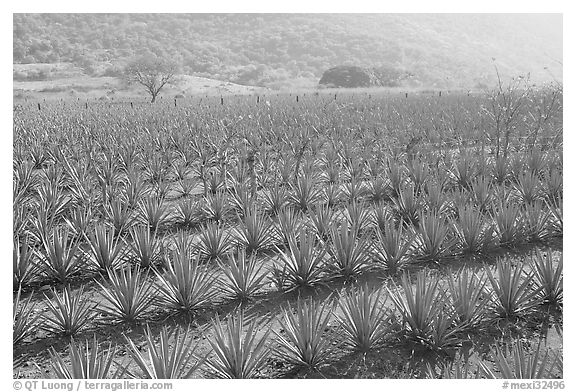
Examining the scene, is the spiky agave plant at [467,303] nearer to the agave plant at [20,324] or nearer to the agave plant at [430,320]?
the agave plant at [430,320]

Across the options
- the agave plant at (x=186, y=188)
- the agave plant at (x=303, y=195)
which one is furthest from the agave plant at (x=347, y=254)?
the agave plant at (x=186, y=188)

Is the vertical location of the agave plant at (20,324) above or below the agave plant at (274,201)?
below

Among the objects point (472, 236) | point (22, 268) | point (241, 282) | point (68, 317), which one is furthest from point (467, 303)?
point (22, 268)

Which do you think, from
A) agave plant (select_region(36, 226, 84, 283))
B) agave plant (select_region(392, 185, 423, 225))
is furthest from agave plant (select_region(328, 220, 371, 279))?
agave plant (select_region(36, 226, 84, 283))

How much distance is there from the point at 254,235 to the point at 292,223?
45 cm

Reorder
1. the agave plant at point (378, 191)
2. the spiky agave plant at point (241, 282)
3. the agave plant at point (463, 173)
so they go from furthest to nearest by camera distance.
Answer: the agave plant at point (463, 173) < the agave plant at point (378, 191) < the spiky agave plant at point (241, 282)

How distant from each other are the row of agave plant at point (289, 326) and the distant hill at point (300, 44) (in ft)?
127

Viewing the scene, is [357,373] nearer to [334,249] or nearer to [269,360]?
[269,360]

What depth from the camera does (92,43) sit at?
45906 mm

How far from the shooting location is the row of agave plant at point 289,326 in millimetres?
3125

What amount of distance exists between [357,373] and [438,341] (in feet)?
2.10

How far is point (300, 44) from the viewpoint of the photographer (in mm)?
68062

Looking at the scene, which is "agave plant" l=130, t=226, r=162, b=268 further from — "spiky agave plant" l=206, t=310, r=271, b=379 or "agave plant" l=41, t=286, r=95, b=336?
"spiky agave plant" l=206, t=310, r=271, b=379

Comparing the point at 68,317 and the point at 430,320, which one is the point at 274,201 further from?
the point at 430,320
